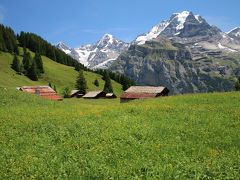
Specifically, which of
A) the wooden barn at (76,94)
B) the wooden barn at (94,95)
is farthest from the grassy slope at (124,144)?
the wooden barn at (76,94)

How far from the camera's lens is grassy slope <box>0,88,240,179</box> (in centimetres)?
1777

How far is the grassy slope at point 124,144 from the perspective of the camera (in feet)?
58.3

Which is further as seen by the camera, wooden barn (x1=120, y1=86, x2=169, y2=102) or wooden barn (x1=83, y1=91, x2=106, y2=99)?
wooden barn (x1=83, y1=91, x2=106, y2=99)

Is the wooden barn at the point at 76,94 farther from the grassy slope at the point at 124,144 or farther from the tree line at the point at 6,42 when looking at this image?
the grassy slope at the point at 124,144

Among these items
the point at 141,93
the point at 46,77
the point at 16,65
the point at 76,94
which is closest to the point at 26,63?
the point at 16,65

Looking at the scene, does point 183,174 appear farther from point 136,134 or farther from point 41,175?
point 136,134

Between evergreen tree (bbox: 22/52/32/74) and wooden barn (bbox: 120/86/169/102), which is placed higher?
evergreen tree (bbox: 22/52/32/74)

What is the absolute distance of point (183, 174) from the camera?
16.6 meters

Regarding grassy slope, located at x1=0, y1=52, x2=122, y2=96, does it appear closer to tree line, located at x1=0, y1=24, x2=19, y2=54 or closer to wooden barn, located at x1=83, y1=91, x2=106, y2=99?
tree line, located at x1=0, y1=24, x2=19, y2=54

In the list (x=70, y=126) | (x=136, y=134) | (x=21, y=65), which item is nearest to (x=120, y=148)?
(x=136, y=134)

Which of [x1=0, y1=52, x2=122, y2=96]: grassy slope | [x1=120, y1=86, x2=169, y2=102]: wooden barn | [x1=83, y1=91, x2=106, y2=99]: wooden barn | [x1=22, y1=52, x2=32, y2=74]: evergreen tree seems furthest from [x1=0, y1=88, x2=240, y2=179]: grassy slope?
[x1=22, y1=52, x2=32, y2=74]: evergreen tree

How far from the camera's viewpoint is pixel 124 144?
22922 mm

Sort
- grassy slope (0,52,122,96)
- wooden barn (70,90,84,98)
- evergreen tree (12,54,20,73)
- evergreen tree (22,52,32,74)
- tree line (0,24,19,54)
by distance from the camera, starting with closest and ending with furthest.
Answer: grassy slope (0,52,122,96)
wooden barn (70,90,84,98)
evergreen tree (12,54,20,73)
evergreen tree (22,52,32,74)
tree line (0,24,19,54)

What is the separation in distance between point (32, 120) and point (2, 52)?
6059 inches
